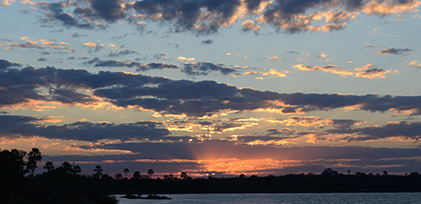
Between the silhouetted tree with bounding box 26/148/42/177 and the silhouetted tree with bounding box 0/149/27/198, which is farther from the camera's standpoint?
the silhouetted tree with bounding box 26/148/42/177

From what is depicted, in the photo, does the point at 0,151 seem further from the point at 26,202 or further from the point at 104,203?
the point at 104,203

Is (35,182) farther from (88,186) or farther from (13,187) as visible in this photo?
(13,187)

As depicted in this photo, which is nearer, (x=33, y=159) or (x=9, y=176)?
(x=9, y=176)

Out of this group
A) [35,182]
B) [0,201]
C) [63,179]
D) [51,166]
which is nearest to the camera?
[0,201]

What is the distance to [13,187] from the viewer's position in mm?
87750

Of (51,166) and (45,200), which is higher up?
(51,166)

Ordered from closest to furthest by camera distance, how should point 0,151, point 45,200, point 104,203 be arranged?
point 0,151
point 45,200
point 104,203

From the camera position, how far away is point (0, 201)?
8506 cm

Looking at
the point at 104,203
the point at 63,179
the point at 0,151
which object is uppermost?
the point at 0,151

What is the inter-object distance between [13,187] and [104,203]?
44.4 m

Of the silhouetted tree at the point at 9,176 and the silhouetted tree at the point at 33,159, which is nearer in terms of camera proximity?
the silhouetted tree at the point at 9,176

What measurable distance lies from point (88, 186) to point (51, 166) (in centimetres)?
5328

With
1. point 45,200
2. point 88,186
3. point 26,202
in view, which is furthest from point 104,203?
point 26,202

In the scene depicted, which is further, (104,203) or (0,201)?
(104,203)
